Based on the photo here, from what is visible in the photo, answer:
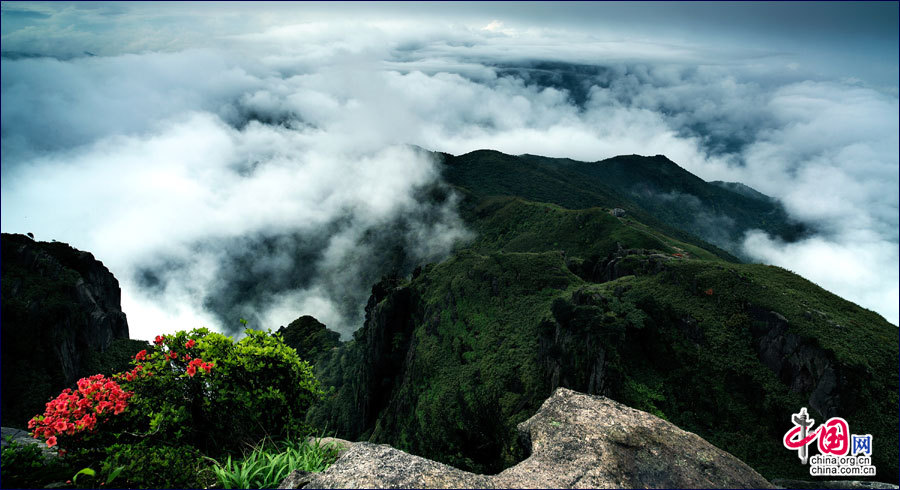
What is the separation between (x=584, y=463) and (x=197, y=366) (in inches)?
332

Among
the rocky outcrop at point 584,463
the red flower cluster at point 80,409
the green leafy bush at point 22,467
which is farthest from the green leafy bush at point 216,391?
the rocky outcrop at point 584,463

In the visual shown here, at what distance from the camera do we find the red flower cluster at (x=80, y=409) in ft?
24.1

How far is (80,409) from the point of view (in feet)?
25.1

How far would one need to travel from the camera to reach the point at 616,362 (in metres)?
29.7

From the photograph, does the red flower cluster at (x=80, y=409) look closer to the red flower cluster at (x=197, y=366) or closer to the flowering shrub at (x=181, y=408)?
the flowering shrub at (x=181, y=408)

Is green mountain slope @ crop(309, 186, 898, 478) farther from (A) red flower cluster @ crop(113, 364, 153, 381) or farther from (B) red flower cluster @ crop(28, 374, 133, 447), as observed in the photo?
(B) red flower cluster @ crop(28, 374, 133, 447)

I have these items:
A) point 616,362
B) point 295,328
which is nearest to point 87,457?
point 616,362

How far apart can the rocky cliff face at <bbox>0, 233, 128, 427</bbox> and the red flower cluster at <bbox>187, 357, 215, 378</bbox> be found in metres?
68.5

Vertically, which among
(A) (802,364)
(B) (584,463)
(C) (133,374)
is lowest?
(A) (802,364)

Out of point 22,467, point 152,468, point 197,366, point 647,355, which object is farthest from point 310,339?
point 152,468

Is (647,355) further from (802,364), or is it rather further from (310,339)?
(310,339)

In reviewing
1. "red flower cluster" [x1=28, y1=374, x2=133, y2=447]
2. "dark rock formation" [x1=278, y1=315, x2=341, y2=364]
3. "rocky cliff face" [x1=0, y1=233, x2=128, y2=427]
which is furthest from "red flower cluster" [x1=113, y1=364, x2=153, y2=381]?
"dark rock formation" [x1=278, y1=315, x2=341, y2=364]

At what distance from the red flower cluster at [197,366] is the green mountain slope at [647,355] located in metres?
8.44

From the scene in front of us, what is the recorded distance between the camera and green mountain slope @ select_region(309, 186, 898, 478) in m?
25.3
